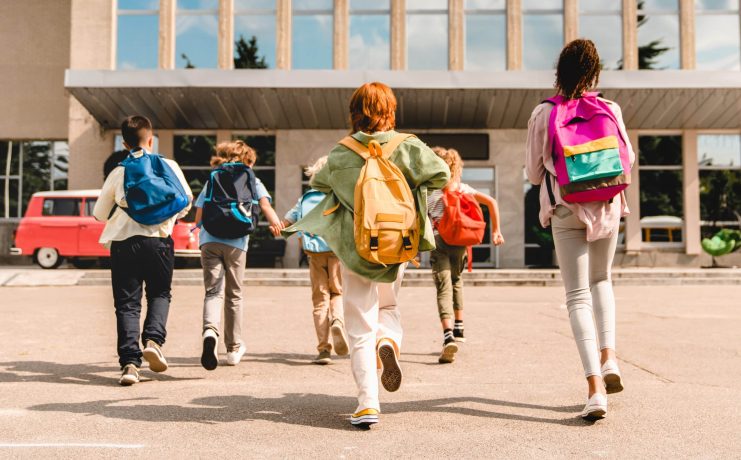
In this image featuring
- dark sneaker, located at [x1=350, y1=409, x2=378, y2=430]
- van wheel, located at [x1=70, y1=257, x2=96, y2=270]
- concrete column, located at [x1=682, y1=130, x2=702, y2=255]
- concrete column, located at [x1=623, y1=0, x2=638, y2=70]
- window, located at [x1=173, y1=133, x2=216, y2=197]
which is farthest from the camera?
window, located at [x1=173, y1=133, x2=216, y2=197]

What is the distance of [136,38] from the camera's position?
73.1 ft

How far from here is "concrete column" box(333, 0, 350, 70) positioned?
72.0 ft

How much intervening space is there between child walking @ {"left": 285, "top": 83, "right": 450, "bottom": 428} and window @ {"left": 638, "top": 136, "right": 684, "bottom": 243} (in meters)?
20.2

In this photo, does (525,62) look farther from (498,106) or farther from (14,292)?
(14,292)

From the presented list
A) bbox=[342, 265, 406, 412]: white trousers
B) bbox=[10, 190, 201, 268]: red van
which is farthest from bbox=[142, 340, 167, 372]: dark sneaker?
bbox=[10, 190, 201, 268]: red van

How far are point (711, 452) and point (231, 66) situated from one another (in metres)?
20.5

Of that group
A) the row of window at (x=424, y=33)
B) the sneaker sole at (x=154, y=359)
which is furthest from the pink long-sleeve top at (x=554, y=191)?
the row of window at (x=424, y=33)

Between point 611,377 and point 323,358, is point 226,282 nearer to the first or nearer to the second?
point 323,358

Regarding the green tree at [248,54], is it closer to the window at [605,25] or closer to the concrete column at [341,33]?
the concrete column at [341,33]

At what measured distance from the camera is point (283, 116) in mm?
21297

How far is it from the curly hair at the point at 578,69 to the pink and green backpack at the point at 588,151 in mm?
79

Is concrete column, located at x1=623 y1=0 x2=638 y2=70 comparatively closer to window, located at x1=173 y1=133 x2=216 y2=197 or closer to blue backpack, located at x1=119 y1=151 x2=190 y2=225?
window, located at x1=173 y1=133 x2=216 y2=197

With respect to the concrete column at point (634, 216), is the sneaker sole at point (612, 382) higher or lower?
lower

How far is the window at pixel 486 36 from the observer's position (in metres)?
22.1
